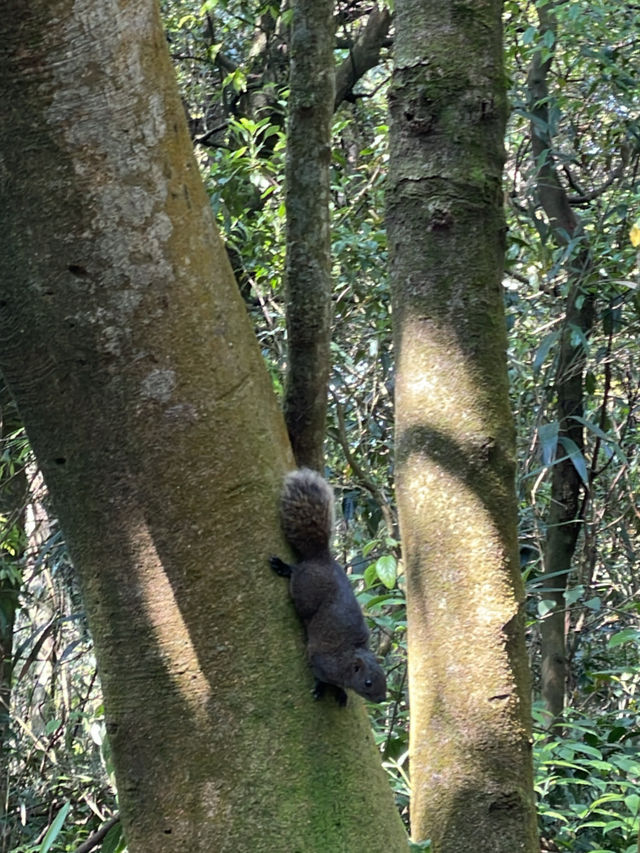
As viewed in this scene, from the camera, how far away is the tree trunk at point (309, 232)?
183 centimetres

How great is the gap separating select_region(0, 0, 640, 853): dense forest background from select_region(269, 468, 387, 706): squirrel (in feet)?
3.33

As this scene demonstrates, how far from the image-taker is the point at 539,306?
4.66m

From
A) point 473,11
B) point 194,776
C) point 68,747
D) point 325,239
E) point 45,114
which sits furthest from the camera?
point 68,747

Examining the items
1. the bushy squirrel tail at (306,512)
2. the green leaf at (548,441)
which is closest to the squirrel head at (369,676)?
the bushy squirrel tail at (306,512)

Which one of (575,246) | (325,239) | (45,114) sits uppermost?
(45,114)

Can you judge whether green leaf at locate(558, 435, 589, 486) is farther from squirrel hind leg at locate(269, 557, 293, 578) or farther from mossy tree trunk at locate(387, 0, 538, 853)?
squirrel hind leg at locate(269, 557, 293, 578)

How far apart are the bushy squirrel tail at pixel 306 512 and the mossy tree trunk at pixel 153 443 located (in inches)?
2.0

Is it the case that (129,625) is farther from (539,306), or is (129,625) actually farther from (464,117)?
(539,306)

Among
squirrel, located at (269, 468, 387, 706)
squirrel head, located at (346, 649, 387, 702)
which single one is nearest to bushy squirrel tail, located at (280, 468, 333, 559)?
squirrel, located at (269, 468, 387, 706)

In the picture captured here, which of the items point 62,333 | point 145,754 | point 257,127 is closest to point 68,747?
point 257,127

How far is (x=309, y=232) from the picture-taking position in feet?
6.13

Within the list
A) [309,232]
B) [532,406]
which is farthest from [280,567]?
[532,406]

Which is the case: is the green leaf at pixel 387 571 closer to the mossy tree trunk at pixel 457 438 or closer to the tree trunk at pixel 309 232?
the mossy tree trunk at pixel 457 438

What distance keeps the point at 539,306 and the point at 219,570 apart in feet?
11.7
